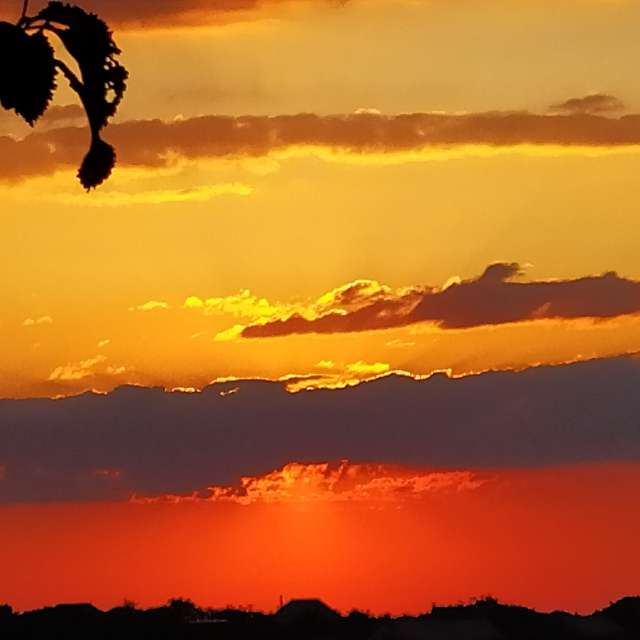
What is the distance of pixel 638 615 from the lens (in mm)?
196250

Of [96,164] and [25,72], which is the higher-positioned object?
[25,72]

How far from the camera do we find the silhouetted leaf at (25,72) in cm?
1812

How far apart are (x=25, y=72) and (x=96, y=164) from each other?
0.98 m

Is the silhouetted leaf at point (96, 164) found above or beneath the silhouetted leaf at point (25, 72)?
beneath

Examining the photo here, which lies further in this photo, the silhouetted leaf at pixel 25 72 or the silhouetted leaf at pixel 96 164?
the silhouetted leaf at pixel 96 164

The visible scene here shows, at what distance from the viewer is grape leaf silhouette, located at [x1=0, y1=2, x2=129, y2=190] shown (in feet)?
59.7

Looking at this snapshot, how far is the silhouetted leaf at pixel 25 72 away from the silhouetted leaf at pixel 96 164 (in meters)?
0.52

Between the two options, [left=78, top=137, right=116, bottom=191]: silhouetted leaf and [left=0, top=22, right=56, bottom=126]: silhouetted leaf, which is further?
[left=78, top=137, right=116, bottom=191]: silhouetted leaf

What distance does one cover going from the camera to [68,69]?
60.5ft

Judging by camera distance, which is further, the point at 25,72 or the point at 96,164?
the point at 96,164

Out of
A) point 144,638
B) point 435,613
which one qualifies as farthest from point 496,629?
point 144,638

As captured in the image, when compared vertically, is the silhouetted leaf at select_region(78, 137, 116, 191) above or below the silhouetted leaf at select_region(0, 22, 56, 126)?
below

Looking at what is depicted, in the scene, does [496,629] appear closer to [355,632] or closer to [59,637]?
[355,632]

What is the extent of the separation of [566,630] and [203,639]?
103 feet
